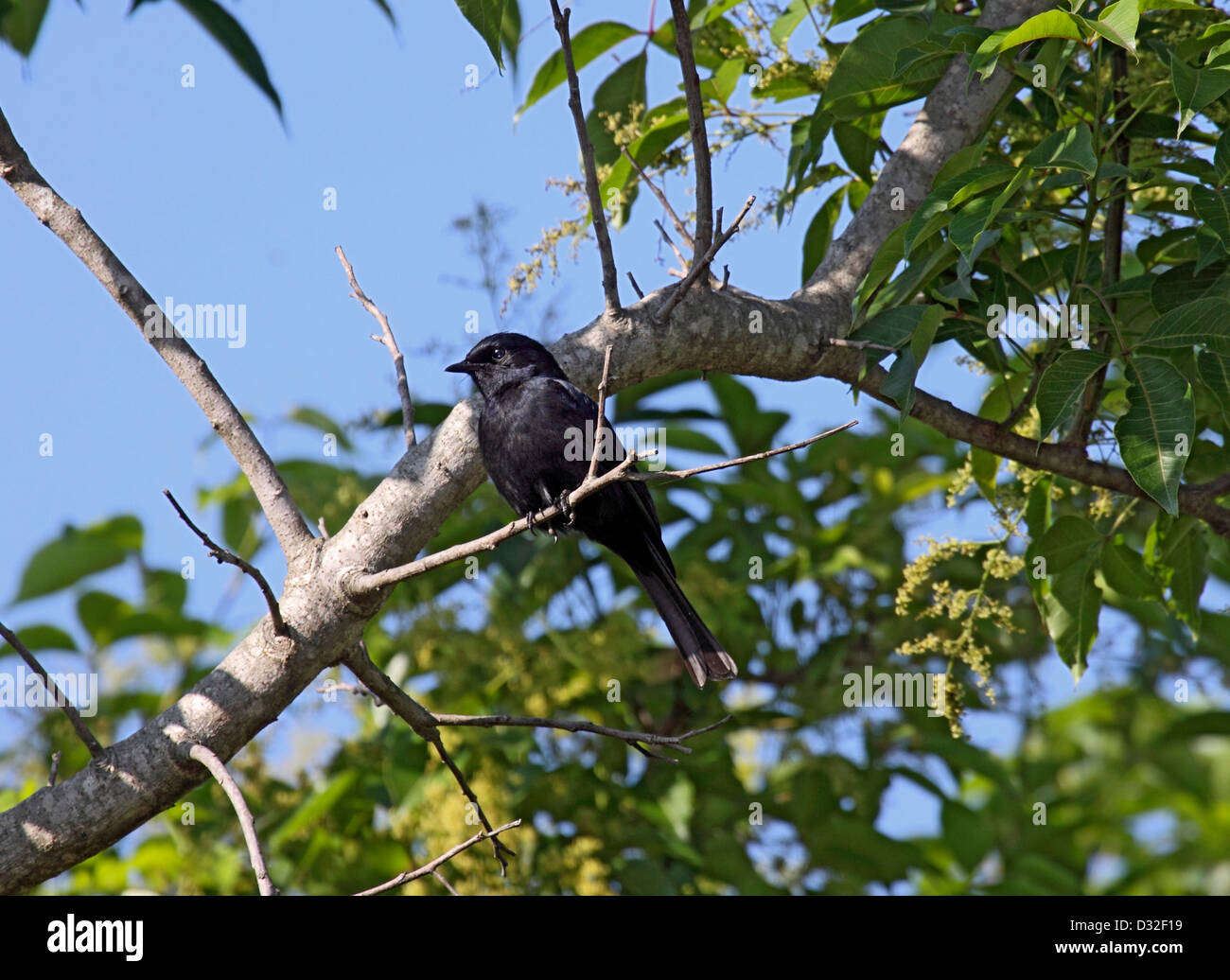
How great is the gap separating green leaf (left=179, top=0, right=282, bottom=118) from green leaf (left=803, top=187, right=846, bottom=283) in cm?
A: 175

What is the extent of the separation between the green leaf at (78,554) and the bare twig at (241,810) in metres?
2.88

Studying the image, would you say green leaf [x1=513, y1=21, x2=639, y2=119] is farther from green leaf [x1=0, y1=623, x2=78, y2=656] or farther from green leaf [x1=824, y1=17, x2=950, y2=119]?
green leaf [x1=0, y1=623, x2=78, y2=656]

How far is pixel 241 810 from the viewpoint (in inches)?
79.2

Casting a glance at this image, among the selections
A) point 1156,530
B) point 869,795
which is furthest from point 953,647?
point 869,795

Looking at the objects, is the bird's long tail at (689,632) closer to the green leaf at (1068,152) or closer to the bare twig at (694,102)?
the bare twig at (694,102)

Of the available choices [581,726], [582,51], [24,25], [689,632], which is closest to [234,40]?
[24,25]

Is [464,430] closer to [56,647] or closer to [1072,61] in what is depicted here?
[1072,61]

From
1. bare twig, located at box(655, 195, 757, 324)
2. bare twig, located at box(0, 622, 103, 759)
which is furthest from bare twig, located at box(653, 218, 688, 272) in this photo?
bare twig, located at box(0, 622, 103, 759)

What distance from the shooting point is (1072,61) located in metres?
3.01

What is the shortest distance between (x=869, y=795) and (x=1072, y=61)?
2448 millimetres

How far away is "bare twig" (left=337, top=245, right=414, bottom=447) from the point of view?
9.36ft

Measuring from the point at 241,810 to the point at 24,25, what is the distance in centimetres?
294

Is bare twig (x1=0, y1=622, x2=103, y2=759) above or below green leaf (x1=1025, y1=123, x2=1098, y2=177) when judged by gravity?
below
